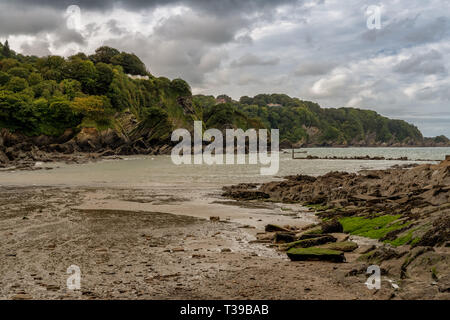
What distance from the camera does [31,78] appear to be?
363ft

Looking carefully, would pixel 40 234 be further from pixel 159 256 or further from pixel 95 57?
pixel 95 57

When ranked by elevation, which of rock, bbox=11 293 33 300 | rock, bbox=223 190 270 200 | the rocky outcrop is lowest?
rock, bbox=223 190 270 200

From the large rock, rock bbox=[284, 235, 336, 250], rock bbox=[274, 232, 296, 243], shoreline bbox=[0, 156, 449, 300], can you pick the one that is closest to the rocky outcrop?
the large rock

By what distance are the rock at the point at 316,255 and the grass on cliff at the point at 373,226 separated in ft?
10.4

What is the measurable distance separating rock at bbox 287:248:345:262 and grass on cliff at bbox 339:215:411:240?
317 cm

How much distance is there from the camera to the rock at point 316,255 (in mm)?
8797

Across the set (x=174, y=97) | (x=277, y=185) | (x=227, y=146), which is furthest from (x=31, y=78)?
(x=277, y=185)

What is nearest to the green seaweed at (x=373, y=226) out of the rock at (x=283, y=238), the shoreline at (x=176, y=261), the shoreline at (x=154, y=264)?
Answer: the shoreline at (x=176, y=261)

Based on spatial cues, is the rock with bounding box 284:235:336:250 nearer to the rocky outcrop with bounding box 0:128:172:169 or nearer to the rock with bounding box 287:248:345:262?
the rock with bounding box 287:248:345:262

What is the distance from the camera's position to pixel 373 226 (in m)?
12.5

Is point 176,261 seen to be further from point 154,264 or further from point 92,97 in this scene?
point 92,97

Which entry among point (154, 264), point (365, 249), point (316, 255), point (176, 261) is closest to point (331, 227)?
point (365, 249)

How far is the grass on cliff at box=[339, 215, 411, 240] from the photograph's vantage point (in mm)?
11376

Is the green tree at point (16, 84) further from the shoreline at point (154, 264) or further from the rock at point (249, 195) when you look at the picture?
the shoreline at point (154, 264)
